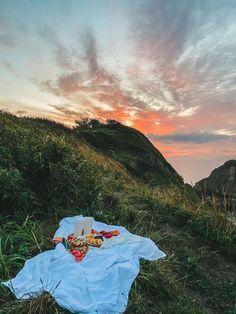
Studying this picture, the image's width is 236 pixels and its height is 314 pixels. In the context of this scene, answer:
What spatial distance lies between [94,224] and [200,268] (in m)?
1.81

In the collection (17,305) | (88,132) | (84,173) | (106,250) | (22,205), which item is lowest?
(17,305)

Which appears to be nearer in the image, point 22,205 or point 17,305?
point 17,305

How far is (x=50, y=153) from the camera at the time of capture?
25.8 ft

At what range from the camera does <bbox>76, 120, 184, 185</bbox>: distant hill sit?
1855cm

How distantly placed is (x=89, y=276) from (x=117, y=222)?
2321mm

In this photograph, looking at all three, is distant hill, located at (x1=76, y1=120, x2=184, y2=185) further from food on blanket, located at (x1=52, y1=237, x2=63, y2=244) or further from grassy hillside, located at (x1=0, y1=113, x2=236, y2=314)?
food on blanket, located at (x1=52, y1=237, x2=63, y2=244)

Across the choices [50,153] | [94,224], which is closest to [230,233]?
[94,224]

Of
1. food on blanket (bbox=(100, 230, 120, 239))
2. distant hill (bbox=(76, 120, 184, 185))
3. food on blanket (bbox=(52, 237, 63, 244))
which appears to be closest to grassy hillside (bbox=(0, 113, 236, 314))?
food on blanket (bbox=(52, 237, 63, 244))

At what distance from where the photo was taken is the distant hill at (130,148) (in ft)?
60.8

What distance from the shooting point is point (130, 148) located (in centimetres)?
2144

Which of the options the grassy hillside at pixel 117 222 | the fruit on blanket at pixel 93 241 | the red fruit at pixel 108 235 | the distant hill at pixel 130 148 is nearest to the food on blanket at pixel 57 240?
the grassy hillside at pixel 117 222

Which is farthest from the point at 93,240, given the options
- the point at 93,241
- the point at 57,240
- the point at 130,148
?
the point at 130,148

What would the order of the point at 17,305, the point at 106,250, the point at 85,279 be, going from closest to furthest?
the point at 17,305
the point at 85,279
the point at 106,250

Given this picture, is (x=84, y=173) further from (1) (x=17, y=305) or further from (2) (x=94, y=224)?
(1) (x=17, y=305)
